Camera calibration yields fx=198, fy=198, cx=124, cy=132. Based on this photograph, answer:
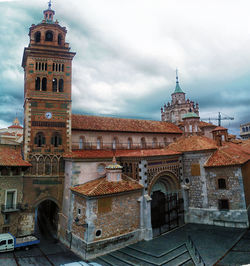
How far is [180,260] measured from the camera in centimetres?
1532

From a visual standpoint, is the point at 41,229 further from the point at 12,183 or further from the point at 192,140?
the point at 192,140

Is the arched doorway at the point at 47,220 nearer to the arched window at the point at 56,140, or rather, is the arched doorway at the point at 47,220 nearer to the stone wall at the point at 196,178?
the arched window at the point at 56,140

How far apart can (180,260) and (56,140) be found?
16.3 meters

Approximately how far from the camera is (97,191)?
17156mm

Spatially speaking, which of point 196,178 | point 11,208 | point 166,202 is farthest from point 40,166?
point 196,178

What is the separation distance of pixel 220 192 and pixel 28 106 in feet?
75.1

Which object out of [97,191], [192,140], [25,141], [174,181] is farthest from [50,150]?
[192,140]

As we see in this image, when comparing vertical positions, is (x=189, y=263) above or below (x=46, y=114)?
below

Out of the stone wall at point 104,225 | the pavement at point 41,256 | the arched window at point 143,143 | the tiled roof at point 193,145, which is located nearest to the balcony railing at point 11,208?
the pavement at point 41,256

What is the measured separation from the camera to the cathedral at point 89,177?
18.0m

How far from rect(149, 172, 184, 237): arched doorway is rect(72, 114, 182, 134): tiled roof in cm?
813

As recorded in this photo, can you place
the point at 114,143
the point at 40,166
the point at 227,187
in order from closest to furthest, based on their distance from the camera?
1. the point at 40,166
2. the point at 227,187
3. the point at 114,143

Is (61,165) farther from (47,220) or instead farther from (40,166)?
(47,220)

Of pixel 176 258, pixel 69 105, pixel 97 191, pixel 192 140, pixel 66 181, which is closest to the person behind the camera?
pixel 176 258
